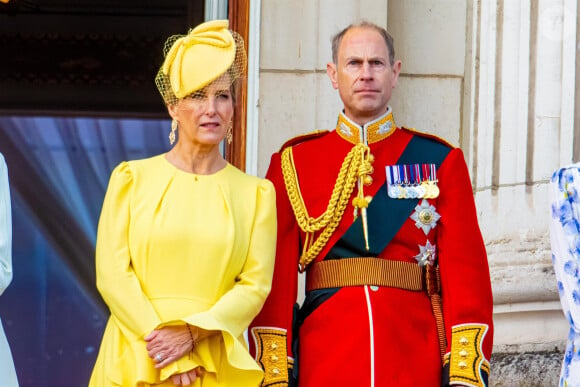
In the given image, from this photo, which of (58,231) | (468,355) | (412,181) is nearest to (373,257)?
(412,181)

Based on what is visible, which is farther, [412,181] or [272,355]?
[412,181]

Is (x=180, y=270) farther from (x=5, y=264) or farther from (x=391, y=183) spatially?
(x=391, y=183)

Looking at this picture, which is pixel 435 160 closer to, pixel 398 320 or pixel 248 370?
pixel 398 320

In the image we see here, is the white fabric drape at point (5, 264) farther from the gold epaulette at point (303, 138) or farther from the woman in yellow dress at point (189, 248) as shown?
the gold epaulette at point (303, 138)

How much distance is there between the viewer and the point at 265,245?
5.84 metres

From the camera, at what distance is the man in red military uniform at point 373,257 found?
19.4ft

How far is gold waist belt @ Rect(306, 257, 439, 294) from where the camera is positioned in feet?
19.6

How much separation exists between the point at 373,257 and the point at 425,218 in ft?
0.72

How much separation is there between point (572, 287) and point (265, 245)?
105 cm

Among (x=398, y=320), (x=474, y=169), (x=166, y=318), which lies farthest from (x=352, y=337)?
(x=474, y=169)

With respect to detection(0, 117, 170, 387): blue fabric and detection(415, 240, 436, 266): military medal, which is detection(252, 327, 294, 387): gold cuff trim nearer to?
detection(415, 240, 436, 266): military medal

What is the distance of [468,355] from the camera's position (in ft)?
19.2

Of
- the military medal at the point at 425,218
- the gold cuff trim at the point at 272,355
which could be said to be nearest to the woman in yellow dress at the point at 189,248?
the gold cuff trim at the point at 272,355

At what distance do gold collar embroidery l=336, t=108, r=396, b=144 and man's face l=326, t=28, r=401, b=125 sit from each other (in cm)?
2
